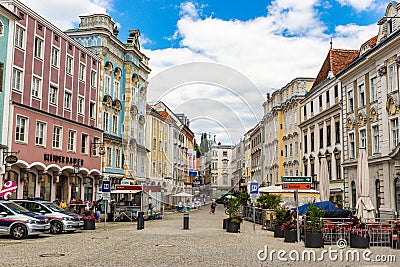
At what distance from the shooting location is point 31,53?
30734 mm

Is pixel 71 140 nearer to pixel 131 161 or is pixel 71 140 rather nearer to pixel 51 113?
pixel 51 113

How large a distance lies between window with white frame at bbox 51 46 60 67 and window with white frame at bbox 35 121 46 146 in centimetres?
478

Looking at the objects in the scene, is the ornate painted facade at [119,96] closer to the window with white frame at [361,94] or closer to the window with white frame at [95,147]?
the window with white frame at [95,147]

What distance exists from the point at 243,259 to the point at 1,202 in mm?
12054

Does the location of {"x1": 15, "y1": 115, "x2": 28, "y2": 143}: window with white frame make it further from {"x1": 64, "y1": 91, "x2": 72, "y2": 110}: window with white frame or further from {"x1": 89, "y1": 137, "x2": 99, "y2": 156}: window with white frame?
{"x1": 89, "y1": 137, "x2": 99, "y2": 156}: window with white frame

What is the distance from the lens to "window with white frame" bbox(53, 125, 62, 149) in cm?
3350

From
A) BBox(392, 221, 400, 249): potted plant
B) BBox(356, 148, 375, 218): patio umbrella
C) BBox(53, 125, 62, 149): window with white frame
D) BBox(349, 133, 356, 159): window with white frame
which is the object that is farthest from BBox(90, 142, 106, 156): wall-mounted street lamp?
BBox(392, 221, 400, 249): potted plant

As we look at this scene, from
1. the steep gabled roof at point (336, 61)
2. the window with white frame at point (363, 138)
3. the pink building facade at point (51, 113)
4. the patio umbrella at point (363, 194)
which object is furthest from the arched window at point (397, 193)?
the pink building facade at point (51, 113)

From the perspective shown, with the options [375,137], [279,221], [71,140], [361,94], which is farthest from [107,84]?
[279,221]

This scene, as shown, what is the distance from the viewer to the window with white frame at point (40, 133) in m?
31.2

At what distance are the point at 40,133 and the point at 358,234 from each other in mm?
22028

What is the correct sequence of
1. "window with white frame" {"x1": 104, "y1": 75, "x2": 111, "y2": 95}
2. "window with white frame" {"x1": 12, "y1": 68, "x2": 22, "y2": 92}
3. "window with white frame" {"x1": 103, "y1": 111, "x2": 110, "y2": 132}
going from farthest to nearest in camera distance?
1. "window with white frame" {"x1": 104, "y1": 75, "x2": 111, "y2": 95}
2. "window with white frame" {"x1": 103, "y1": 111, "x2": 110, "y2": 132}
3. "window with white frame" {"x1": 12, "y1": 68, "x2": 22, "y2": 92}

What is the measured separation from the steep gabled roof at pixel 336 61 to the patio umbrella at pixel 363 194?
81.1 ft

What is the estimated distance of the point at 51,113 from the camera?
3300cm
